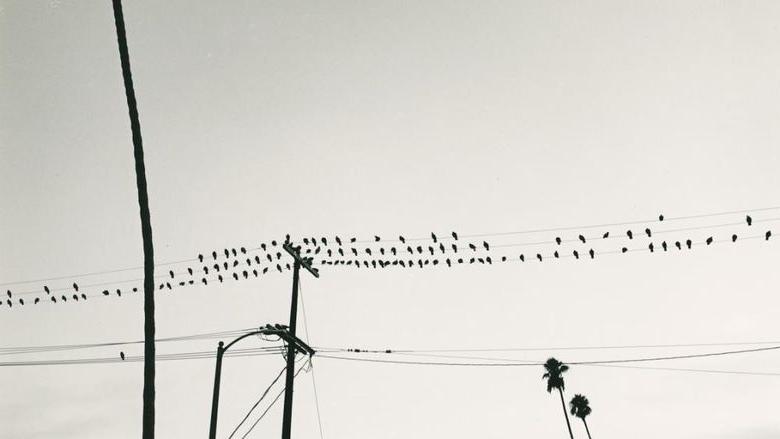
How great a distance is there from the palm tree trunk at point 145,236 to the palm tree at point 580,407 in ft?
180

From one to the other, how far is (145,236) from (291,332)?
761 centimetres

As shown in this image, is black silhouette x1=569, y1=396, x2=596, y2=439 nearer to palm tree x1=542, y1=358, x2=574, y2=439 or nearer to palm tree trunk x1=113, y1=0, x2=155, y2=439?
palm tree x1=542, y1=358, x2=574, y2=439

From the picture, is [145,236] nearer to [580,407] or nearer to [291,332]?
[291,332]

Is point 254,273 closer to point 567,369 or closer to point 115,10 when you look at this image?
point 115,10

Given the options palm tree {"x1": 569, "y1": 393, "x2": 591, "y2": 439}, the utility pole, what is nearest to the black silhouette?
palm tree {"x1": 569, "y1": 393, "x2": 591, "y2": 439}

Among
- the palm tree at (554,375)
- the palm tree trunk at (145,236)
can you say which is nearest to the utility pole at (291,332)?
the palm tree trunk at (145,236)

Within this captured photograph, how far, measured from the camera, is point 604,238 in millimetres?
17219

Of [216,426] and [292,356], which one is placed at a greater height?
[292,356]

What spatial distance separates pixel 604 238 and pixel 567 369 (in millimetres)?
→ 40724

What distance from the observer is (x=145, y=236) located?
9359 mm

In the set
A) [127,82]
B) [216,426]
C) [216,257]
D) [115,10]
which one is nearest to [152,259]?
[127,82]

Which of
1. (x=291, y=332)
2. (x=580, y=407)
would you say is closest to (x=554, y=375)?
(x=580, y=407)

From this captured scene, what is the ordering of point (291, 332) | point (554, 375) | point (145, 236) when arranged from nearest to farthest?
point (145, 236), point (291, 332), point (554, 375)

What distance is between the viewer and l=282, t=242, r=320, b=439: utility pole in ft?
49.2
